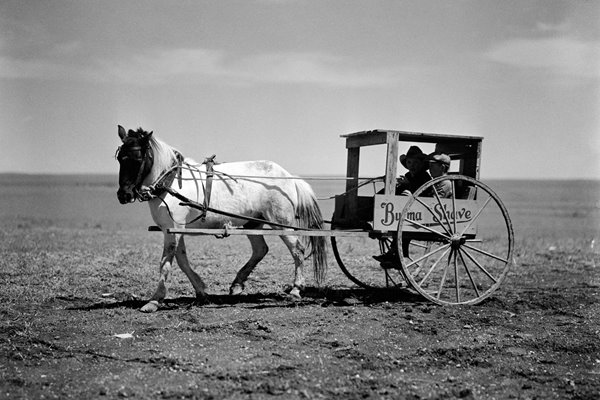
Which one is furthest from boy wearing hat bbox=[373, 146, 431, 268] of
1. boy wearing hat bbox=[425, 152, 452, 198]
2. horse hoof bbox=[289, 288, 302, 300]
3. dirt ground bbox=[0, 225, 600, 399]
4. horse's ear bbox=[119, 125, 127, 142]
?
horse's ear bbox=[119, 125, 127, 142]

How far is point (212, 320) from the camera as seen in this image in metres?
7.68

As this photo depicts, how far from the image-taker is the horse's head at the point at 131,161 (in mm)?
7977

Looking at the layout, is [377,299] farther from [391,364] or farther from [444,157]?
[391,364]

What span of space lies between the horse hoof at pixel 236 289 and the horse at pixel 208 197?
2cm

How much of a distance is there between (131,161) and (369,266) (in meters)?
6.45

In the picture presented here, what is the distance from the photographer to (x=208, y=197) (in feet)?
28.0

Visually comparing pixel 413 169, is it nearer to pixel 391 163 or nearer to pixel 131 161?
pixel 391 163

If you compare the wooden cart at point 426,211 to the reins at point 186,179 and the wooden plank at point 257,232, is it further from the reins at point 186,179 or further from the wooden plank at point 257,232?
the reins at point 186,179

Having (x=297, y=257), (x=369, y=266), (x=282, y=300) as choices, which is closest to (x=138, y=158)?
(x=297, y=257)

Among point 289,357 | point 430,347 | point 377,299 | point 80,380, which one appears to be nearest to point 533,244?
point 377,299

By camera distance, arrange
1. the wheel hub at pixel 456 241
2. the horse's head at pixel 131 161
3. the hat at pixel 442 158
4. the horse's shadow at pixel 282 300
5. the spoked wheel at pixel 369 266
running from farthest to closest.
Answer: the spoked wheel at pixel 369 266
the hat at pixel 442 158
the wheel hub at pixel 456 241
the horse's shadow at pixel 282 300
the horse's head at pixel 131 161

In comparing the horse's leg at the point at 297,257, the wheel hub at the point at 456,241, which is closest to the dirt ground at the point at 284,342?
the horse's leg at the point at 297,257

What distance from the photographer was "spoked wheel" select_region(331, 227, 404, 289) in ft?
31.1

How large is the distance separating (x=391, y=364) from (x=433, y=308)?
7.93 ft
